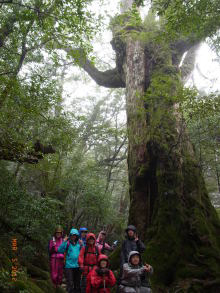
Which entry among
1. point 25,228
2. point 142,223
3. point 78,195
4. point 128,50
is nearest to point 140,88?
point 128,50

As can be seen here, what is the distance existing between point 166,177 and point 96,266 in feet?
10.1

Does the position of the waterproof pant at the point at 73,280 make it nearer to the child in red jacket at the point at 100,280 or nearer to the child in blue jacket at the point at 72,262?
the child in blue jacket at the point at 72,262

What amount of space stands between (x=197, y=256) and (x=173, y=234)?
66 cm

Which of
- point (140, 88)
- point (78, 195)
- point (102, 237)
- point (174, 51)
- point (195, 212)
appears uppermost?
point (174, 51)

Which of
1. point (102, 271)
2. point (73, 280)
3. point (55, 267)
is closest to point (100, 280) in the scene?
point (102, 271)

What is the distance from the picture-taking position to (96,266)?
144 inches

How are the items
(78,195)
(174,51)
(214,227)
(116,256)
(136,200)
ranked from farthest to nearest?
(78,195), (174,51), (136,200), (116,256), (214,227)

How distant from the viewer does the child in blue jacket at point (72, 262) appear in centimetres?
477

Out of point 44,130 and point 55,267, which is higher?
point 44,130

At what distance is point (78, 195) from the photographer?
1201 cm

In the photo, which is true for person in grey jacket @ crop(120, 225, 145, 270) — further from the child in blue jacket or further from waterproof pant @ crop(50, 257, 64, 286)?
waterproof pant @ crop(50, 257, 64, 286)

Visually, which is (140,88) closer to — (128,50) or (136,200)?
(128,50)

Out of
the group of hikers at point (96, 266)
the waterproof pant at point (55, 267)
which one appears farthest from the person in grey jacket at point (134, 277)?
the waterproof pant at point (55, 267)

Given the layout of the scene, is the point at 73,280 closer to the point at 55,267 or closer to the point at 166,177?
the point at 55,267
